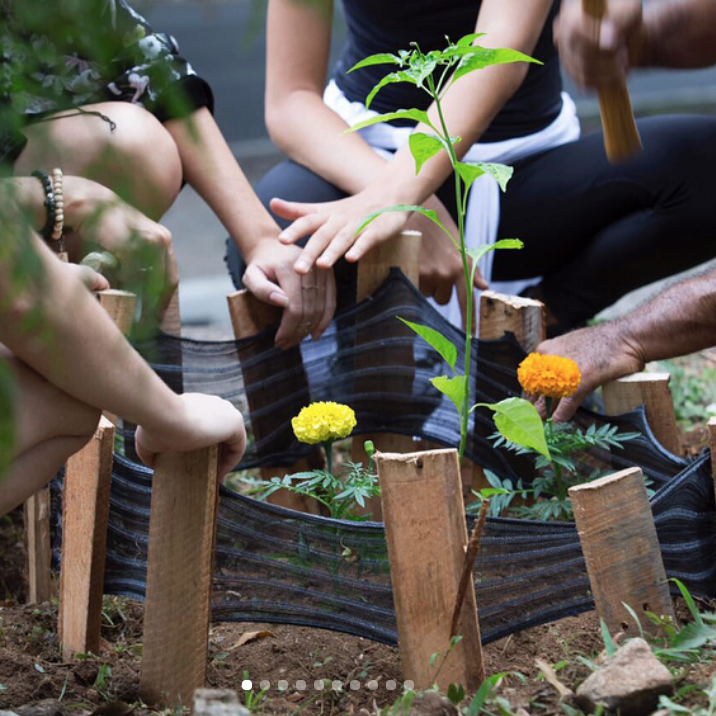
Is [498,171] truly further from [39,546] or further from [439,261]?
[39,546]

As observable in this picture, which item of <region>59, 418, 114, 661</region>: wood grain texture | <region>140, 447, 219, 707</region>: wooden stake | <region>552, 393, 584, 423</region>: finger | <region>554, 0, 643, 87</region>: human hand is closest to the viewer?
<region>140, 447, 219, 707</region>: wooden stake

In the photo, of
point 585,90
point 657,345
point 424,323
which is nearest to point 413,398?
point 424,323

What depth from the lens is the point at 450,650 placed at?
54.6 inches

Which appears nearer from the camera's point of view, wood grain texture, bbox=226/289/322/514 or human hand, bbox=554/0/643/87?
human hand, bbox=554/0/643/87

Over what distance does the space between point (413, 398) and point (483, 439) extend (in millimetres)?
200

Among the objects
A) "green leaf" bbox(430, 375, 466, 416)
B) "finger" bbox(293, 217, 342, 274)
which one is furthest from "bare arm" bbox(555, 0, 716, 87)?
"green leaf" bbox(430, 375, 466, 416)

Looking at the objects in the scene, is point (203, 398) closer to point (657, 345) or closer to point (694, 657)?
point (694, 657)

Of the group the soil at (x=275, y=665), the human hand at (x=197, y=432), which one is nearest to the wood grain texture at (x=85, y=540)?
the soil at (x=275, y=665)

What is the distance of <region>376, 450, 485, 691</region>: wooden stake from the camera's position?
138 cm

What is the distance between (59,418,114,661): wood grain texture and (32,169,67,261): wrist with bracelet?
0.32 m

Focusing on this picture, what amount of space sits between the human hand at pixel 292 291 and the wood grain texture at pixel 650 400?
588 millimetres

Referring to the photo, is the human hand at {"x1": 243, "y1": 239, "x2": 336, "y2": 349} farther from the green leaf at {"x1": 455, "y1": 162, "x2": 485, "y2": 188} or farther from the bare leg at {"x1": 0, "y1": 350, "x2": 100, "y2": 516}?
the bare leg at {"x1": 0, "y1": 350, "x2": 100, "y2": 516}

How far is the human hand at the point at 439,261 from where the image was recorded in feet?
7.70

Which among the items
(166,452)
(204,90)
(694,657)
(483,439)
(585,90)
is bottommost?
(694,657)
